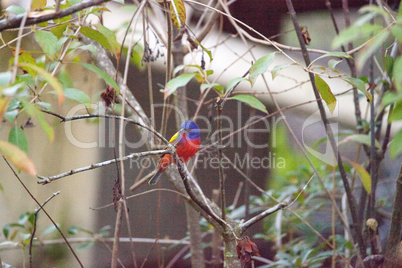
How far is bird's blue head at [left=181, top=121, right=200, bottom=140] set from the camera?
7.47 feet

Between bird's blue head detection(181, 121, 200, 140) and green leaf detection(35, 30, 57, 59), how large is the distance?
1.17m

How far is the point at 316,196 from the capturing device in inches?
110

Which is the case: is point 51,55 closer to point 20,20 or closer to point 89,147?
point 20,20

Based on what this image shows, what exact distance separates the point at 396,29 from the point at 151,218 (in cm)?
270

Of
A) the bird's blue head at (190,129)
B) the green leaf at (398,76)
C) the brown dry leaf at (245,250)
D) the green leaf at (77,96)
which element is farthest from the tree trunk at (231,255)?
the green leaf at (398,76)

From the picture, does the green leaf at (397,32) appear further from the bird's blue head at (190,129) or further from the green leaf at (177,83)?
the bird's blue head at (190,129)

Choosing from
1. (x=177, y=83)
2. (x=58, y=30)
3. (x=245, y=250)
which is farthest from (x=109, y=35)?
(x=245, y=250)

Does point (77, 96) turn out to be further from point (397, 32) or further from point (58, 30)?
point (397, 32)

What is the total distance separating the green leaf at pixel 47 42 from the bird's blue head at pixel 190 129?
3.83 ft

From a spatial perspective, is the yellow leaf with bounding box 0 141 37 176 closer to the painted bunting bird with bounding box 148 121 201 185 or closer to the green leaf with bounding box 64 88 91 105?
the green leaf with bounding box 64 88 91 105

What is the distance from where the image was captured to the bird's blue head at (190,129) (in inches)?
89.6

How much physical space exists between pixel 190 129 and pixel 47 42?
1333mm

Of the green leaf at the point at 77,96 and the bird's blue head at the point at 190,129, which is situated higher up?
the green leaf at the point at 77,96

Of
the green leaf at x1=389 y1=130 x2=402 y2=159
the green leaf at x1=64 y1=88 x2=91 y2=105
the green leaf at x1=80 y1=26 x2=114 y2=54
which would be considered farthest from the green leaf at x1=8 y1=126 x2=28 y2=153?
the green leaf at x1=389 y1=130 x2=402 y2=159
